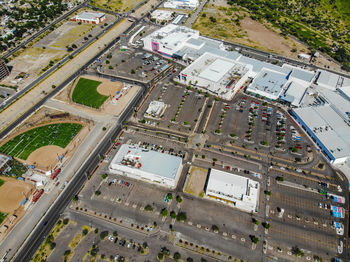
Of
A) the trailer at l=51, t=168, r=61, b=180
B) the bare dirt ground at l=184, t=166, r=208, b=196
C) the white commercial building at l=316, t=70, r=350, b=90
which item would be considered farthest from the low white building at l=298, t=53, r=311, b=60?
the trailer at l=51, t=168, r=61, b=180

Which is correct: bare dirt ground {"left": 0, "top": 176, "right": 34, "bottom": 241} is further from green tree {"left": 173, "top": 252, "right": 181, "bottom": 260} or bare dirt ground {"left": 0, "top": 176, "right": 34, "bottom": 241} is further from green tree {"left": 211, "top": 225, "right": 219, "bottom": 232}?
green tree {"left": 211, "top": 225, "right": 219, "bottom": 232}

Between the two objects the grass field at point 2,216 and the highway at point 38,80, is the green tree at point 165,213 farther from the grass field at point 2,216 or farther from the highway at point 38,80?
the highway at point 38,80

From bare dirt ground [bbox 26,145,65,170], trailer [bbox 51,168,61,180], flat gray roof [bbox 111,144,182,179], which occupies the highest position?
flat gray roof [bbox 111,144,182,179]

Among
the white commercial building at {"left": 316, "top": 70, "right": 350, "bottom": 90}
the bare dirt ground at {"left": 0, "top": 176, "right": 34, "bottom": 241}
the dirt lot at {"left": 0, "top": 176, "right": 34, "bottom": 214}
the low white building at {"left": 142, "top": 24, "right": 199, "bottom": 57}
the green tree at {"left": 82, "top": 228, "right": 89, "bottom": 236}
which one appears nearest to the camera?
the green tree at {"left": 82, "top": 228, "right": 89, "bottom": 236}

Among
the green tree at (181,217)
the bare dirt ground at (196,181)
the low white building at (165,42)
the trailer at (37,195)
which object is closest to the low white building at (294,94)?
the bare dirt ground at (196,181)

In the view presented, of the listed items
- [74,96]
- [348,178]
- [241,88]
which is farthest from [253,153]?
[74,96]

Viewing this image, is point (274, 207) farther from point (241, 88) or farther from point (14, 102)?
point (14, 102)
